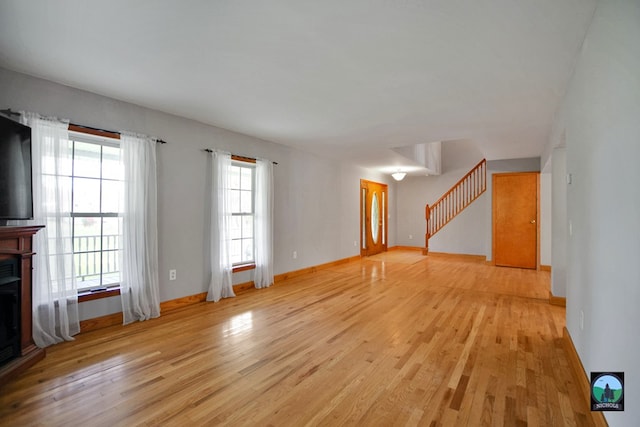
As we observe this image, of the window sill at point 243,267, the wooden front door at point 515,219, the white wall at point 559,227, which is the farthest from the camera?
the wooden front door at point 515,219

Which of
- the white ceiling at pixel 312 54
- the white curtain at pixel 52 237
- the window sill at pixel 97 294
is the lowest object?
the window sill at pixel 97 294

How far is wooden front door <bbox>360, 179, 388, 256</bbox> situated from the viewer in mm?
8578

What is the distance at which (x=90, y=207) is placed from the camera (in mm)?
3344

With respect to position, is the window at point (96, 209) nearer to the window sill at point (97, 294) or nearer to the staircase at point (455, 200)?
the window sill at point (97, 294)

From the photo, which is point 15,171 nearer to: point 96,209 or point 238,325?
point 96,209

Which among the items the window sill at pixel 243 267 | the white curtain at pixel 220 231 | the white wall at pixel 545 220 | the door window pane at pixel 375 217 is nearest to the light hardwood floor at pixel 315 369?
the white curtain at pixel 220 231

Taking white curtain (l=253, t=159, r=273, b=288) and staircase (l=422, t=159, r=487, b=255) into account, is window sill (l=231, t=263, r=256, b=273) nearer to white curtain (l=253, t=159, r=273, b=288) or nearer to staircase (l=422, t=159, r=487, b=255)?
white curtain (l=253, t=159, r=273, b=288)

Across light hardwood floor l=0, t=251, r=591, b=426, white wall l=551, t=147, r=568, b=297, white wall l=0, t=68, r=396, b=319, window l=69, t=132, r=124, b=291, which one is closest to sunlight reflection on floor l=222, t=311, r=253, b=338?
light hardwood floor l=0, t=251, r=591, b=426

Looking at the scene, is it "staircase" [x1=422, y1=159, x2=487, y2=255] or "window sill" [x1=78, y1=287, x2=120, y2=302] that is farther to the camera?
"staircase" [x1=422, y1=159, x2=487, y2=255]

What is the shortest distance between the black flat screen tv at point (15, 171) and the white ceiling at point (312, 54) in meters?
0.59

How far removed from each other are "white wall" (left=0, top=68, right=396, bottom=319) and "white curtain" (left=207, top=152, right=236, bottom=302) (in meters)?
0.13

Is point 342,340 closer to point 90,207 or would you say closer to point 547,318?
point 547,318

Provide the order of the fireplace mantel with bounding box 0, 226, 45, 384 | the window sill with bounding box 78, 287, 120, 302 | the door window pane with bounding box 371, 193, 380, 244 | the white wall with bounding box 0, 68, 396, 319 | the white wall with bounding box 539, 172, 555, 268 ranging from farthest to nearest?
the door window pane with bounding box 371, 193, 380, 244 → the white wall with bounding box 539, 172, 555, 268 → the window sill with bounding box 78, 287, 120, 302 → the white wall with bounding box 0, 68, 396, 319 → the fireplace mantel with bounding box 0, 226, 45, 384

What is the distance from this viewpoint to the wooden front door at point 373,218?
338 inches
